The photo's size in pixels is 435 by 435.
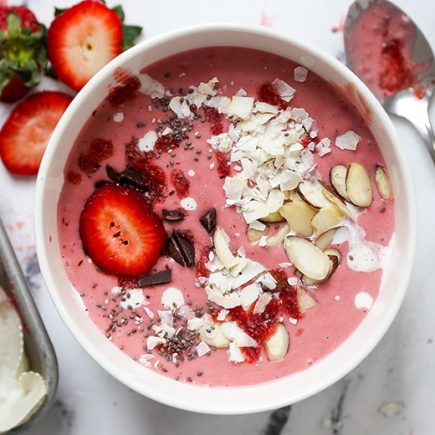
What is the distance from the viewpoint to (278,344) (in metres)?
1.09

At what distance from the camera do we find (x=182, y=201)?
1.08 m

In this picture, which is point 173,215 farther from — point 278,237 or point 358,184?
point 358,184

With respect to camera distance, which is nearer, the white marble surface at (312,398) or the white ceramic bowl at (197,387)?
the white ceramic bowl at (197,387)

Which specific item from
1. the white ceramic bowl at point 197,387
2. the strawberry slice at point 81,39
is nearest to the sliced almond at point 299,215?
the white ceramic bowl at point 197,387

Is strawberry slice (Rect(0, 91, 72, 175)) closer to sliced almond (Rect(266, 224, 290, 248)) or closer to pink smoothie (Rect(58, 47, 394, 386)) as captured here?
pink smoothie (Rect(58, 47, 394, 386))

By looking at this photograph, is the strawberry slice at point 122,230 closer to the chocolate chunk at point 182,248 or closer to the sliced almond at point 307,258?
the chocolate chunk at point 182,248

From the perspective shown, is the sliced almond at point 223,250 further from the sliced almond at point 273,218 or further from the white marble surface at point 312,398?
the white marble surface at point 312,398

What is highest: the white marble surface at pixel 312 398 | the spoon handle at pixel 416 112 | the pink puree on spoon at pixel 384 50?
the pink puree on spoon at pixel 384 50

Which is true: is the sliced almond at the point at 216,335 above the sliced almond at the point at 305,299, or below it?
below

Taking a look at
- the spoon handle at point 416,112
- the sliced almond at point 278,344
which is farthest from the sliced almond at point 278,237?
the spoon handle at point 416,112

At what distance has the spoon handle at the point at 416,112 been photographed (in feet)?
3.76

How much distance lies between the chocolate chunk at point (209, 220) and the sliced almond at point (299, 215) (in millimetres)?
91

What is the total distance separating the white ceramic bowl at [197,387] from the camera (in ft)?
3.31

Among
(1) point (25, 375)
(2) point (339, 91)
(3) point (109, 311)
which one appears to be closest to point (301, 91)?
(2) point (339, 91)
